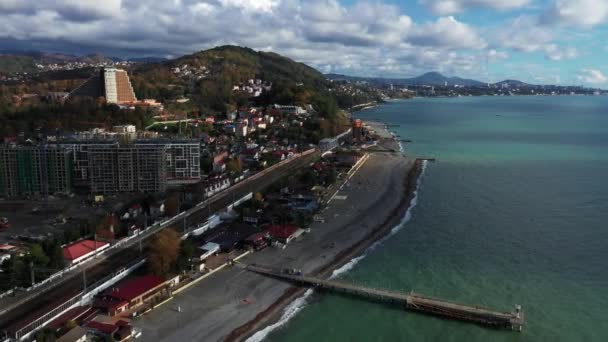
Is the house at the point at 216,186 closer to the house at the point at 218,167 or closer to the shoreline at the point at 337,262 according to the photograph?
the house at the point at 218,167

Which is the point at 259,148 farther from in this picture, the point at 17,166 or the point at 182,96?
the point at 182,96

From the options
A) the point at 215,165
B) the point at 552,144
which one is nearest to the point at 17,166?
the point at 215,165

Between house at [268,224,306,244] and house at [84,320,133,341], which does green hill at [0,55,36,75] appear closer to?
house at [268,224,306,244]

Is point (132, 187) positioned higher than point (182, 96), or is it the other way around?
point (182, 96)

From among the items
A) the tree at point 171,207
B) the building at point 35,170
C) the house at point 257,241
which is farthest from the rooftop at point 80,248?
the building at point 35,170

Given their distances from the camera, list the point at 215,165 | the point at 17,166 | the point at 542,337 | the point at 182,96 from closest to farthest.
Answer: the point at 542,337 < the point at 17,166 < the point at 215,165 < the point at 182,96

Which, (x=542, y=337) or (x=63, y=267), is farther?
(x=63, y=267)

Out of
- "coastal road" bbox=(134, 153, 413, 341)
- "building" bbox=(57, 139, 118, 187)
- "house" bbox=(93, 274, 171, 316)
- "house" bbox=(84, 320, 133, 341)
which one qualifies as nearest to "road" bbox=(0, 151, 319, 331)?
"house" bbox=(93, 274, 171, 316)
